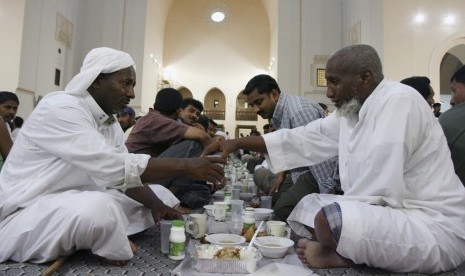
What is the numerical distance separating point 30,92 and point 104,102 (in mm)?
8022

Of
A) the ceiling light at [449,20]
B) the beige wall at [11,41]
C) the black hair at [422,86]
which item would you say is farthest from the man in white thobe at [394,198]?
the beige wall at [11,41]

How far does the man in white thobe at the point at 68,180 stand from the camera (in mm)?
1703

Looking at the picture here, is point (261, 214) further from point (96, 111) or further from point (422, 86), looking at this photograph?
point (422, 86)

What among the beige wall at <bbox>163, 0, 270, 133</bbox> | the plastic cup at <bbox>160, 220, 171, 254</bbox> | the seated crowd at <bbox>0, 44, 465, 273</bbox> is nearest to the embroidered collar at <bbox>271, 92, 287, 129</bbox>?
the seated crowd at <bbox>0, 44, 465, 273</bbox>

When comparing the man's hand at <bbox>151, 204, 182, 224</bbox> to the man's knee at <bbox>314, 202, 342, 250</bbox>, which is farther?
the man's hand at <bbox>151, 204, 182, 224</bbox>

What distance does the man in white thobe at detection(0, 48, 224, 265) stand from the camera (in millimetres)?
1703

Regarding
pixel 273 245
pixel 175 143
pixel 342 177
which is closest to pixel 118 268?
pixel 273 245

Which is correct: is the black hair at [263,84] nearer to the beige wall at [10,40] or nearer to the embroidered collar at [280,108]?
the embroidered collar at [280,108]

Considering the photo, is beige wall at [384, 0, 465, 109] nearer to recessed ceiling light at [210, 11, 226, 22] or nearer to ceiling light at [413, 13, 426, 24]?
ceiling light at [413, 13, 426, 24]

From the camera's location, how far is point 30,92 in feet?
29.3

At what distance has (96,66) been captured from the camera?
2027 millimetres

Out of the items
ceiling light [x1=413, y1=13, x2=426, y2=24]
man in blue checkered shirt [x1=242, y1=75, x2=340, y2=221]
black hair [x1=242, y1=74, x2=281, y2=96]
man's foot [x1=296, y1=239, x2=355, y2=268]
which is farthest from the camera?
ceiling light [x1=413, y1=13, x2=426, y2=24]

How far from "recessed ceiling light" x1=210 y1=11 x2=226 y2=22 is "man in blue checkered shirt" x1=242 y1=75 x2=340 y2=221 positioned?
14.0m

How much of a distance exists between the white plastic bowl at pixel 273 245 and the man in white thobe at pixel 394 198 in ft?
0.32
